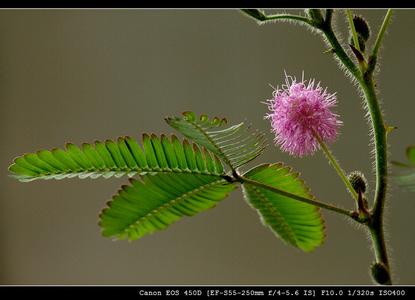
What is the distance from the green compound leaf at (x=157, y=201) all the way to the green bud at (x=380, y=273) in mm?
133

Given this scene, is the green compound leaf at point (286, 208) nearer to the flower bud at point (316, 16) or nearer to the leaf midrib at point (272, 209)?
the leaf midrib at point (272, 209)

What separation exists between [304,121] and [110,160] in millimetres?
190

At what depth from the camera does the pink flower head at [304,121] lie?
501 mm

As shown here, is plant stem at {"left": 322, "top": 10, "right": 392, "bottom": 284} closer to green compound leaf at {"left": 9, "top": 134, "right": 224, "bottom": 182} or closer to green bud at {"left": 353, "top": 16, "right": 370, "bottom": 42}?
green bud at {"left": 353, "top": 16, "right": 370, "bottom": 42}

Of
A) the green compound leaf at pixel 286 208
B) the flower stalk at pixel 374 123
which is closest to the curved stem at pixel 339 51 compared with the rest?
the flower stalk at pixel 374 123

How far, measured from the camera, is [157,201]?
426 millimetres

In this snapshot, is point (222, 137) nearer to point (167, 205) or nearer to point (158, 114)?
point (167, 205)

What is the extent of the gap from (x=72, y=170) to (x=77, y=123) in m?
1.37

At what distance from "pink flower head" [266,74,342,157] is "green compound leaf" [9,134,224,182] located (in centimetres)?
11

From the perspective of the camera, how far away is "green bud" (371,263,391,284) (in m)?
0.40

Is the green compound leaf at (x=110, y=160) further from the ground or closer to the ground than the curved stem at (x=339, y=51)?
closer to the ground

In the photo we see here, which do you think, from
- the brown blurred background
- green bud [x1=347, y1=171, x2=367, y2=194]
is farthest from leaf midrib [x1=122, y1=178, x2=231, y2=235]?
the brown blurred background
